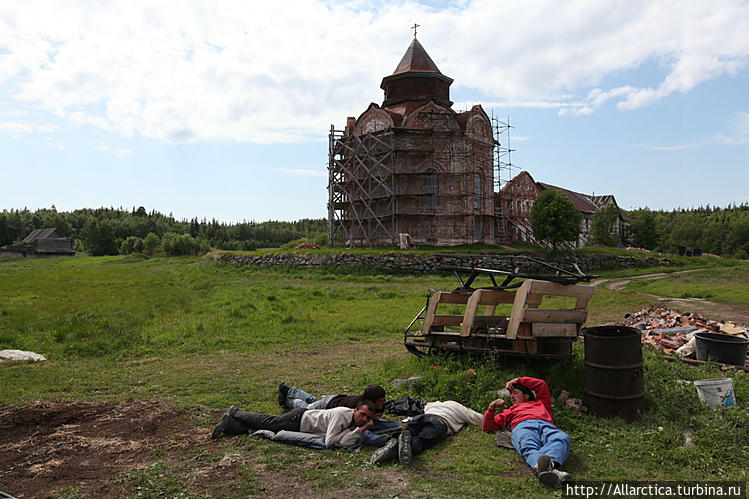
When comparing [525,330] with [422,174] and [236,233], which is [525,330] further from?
[236,233]

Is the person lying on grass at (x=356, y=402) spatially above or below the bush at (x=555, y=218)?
below

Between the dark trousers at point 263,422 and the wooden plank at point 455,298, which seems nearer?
the dark trousers at point 263,422

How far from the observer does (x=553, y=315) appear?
7.20 m

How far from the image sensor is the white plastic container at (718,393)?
640 cm

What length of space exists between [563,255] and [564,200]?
512 cm

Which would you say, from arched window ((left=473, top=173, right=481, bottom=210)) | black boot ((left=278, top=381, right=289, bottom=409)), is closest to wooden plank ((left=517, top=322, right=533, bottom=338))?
black boot ((left=278, top=381, right=289, bottom=409))

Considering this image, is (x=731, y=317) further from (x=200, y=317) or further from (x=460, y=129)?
(x=460, y=129)

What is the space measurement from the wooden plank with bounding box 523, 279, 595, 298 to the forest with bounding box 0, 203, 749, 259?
122ft

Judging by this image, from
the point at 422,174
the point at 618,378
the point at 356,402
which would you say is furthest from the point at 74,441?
the point at 422,174

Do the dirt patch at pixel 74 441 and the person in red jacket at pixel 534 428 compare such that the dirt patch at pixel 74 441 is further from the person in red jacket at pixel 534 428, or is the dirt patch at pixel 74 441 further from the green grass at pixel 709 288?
the green grass at pixel 709 288

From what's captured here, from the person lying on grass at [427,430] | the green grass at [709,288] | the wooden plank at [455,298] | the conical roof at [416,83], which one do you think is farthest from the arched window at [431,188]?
the person lying on grass at [427,430]

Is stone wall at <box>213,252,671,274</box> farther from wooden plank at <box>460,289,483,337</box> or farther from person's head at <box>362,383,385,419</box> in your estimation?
person's head at <box>362,383,385,419</box>

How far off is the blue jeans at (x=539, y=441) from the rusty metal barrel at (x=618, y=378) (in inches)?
47.6

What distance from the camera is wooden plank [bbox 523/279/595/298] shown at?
6.95 m
